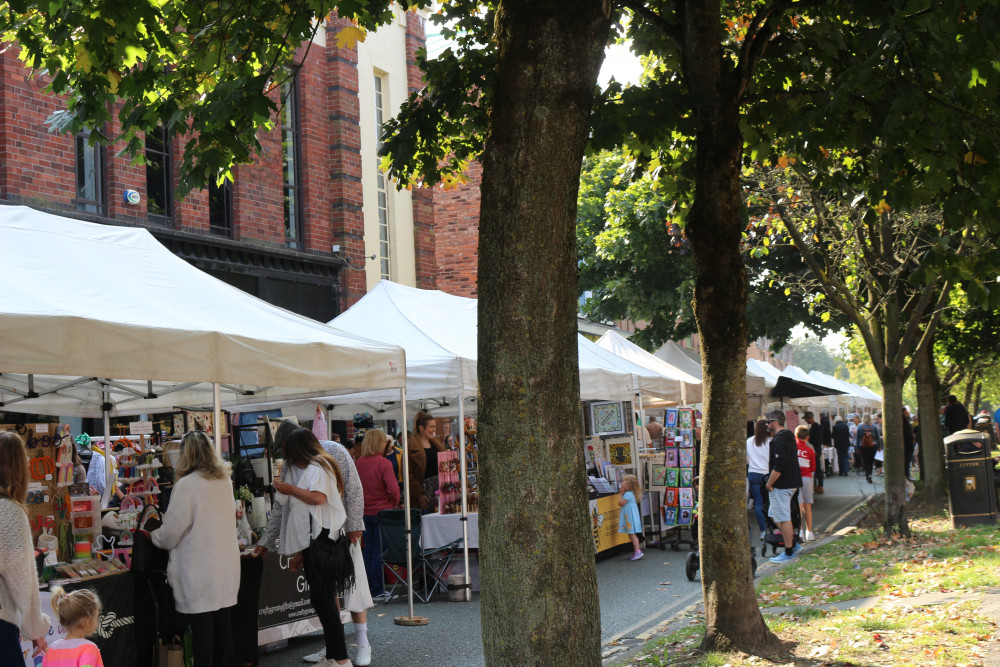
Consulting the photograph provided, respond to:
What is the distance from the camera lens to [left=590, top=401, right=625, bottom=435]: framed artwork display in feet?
50.3

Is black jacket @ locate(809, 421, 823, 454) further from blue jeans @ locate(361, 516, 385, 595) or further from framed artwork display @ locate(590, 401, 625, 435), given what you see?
blue jeans @ locate(361, 516, 385, 595)

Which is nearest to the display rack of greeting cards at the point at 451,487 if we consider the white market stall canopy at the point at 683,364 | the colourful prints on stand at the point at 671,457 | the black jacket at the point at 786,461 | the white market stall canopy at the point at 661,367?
the black jacket at the point at 786,461

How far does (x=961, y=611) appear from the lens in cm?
792

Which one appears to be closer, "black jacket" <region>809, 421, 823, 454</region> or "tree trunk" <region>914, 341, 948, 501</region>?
"tree trunk" <region>914, 341, 948, 501</region>

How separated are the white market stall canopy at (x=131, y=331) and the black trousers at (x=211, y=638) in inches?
61.9

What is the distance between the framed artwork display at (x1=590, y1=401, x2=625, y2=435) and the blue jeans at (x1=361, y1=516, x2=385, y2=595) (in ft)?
16.8

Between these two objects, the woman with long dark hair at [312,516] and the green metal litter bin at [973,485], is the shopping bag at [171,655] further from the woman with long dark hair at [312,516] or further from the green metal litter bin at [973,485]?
the green metal litter bin at [973,485]

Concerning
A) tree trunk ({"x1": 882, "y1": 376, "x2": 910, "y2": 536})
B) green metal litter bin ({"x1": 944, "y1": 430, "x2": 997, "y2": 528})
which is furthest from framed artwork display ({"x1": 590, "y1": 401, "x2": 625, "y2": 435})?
green metal litter bin ({"x1": 944, "y1": 430, "x2": 997, "y2": 528})

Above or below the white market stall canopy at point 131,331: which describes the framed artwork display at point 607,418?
below

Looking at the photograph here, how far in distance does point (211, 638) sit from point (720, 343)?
4046 millimetres

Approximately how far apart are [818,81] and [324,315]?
42.0 ft

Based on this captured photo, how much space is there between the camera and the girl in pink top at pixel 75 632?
479 centimetres

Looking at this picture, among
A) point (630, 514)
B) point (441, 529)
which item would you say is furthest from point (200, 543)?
point (630, 514)

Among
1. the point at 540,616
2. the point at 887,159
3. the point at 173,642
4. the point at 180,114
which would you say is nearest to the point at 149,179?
the point at 180,114
